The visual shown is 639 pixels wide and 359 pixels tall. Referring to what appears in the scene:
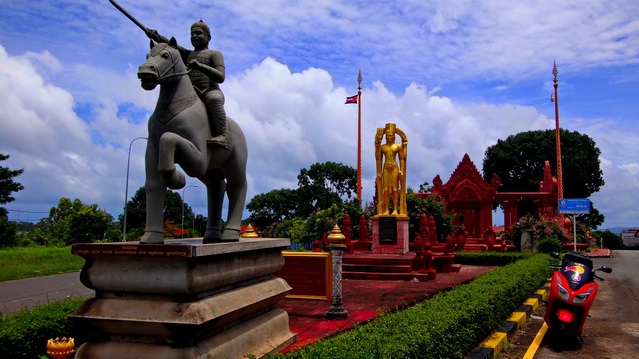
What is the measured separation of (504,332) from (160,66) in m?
5.40

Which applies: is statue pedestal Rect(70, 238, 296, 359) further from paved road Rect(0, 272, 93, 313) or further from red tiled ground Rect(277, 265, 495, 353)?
paved road Rect(0, 272, 93, 313)

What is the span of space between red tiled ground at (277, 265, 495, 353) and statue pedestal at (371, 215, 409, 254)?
231cm

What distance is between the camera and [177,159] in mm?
4863

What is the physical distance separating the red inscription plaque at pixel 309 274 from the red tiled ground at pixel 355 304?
214mm

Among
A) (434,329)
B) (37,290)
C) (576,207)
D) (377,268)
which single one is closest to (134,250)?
(434,329)

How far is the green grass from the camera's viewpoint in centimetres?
1828

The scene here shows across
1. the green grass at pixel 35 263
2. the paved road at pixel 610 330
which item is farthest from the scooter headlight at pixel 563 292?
the green grass at pixel 35 263

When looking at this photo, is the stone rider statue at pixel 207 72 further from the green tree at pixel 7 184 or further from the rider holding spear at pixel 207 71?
the green tree at pixel 7 184

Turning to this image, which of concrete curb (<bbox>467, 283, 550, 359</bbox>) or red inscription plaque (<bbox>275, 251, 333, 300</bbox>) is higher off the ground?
red inscription plaque (<bbox>275, 251, 333, 300</bbox>)

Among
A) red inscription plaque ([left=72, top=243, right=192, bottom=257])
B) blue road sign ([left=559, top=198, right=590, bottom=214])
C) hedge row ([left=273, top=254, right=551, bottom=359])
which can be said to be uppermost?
blue road sign ([left=559, top=198, right=590, bottom=214])

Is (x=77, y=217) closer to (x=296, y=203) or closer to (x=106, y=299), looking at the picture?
(x=296, y=203)

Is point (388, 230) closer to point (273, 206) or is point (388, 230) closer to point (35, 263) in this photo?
point (35, 263)

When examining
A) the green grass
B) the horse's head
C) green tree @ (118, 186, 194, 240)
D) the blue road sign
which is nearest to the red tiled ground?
the horse's head

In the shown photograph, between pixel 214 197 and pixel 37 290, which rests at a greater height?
pixel 214 197
